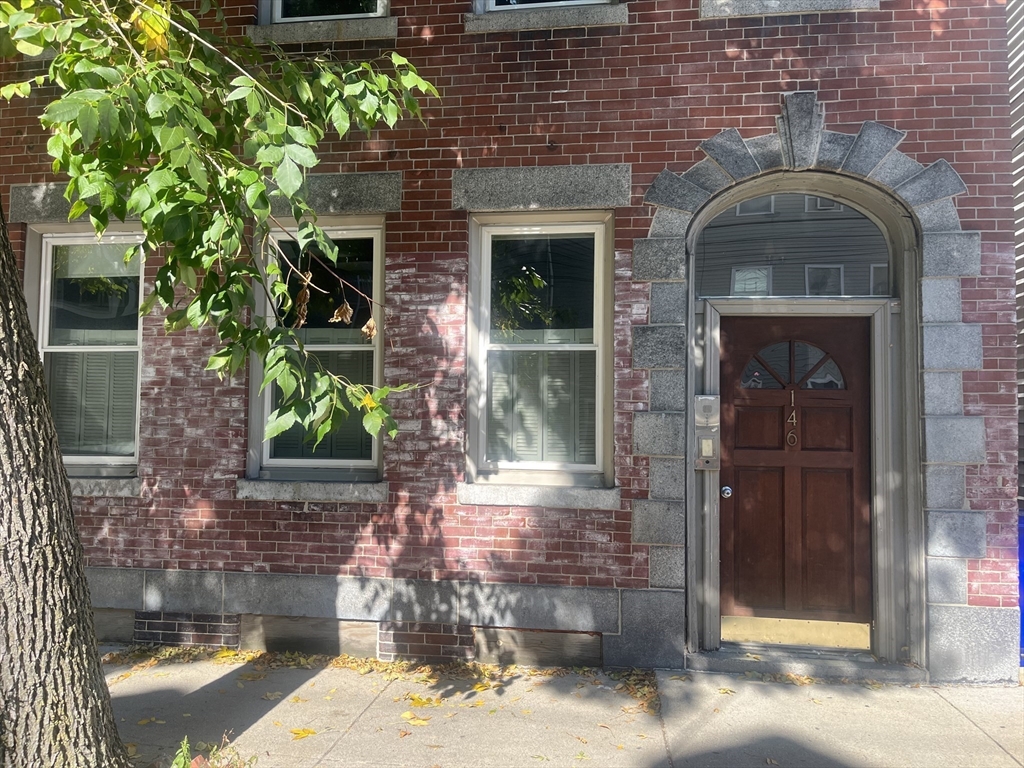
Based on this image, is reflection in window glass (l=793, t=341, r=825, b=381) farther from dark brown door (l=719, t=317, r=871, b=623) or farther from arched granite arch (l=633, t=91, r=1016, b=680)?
arched granite arch (l=633, t=91, r=1016, b=680)

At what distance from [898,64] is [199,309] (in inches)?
189

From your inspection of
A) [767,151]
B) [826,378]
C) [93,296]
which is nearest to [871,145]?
[767,151]

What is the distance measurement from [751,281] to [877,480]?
1676 mm

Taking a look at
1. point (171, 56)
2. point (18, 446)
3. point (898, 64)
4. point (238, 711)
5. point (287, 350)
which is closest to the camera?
point (18, 446)

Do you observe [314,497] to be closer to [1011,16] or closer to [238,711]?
[238,711]

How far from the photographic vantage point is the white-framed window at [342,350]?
5.55 metres

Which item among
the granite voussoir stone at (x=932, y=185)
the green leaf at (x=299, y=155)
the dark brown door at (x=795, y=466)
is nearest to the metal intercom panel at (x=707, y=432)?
the dark brown door at (x=795, y=466)

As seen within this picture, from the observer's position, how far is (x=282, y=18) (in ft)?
18.8

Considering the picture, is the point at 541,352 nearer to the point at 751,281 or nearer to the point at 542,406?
the point at 542,406

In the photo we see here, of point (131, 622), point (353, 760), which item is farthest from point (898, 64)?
point (131, 622)

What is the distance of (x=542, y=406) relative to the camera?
5453 mm

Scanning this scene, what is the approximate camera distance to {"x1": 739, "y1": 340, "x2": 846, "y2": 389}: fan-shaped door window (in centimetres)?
533

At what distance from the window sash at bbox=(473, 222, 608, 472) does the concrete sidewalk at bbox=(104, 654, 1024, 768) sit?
1.47 metres

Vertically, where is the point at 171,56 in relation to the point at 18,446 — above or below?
above
